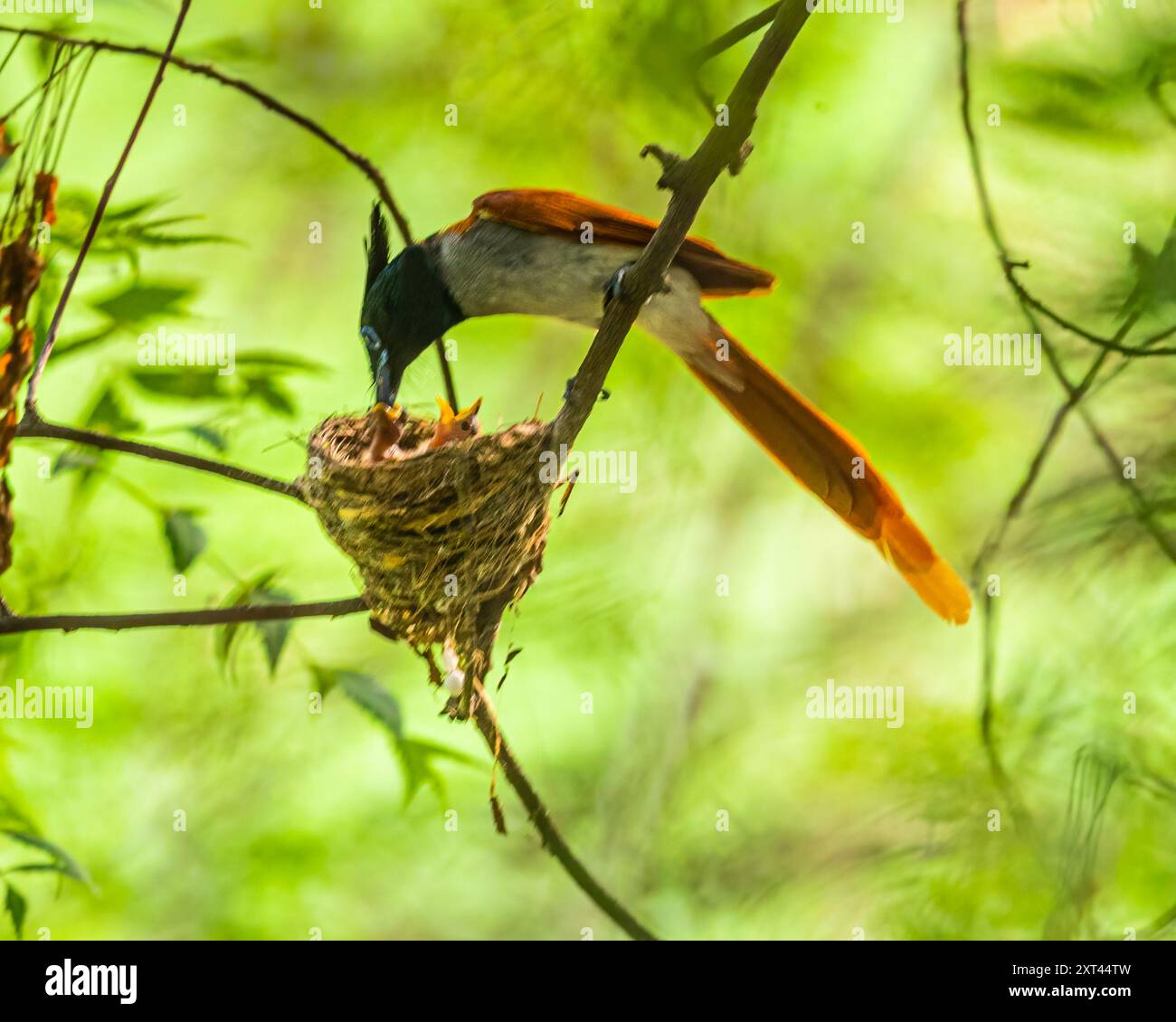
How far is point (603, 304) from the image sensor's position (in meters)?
2.89

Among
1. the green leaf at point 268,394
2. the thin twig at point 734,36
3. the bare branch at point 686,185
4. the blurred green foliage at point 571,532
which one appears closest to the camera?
the bare branch at point 686,185

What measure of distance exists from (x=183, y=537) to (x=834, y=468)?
59.6 inches

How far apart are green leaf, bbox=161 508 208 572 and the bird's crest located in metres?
0.96

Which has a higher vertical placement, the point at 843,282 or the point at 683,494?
the point at 843,282

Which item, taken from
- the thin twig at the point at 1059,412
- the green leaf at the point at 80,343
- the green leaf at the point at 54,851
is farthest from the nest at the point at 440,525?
the thin twig at the point at 1059,412

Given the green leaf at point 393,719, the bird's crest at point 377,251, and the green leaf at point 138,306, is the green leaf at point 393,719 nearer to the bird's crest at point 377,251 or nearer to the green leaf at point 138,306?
the green leaf at point 138,306

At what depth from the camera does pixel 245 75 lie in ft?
12.5

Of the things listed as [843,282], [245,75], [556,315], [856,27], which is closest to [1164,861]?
[843,282]

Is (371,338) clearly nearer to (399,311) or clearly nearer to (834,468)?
(399,311)

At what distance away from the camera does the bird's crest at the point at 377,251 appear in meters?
3.05

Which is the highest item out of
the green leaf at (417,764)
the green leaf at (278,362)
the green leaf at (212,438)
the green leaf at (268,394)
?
the green leaf at (278,362)

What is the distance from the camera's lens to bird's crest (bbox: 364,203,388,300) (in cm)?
305

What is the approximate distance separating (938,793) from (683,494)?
130 cm

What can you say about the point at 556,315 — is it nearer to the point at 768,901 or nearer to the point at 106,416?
the point at 106,416
